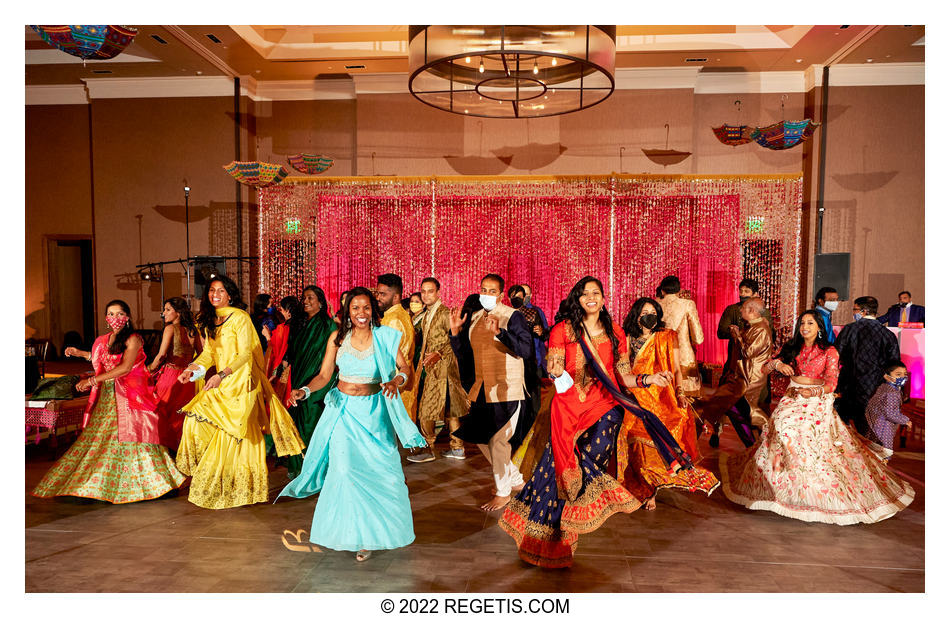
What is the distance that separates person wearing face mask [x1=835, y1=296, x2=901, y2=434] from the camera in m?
5.12

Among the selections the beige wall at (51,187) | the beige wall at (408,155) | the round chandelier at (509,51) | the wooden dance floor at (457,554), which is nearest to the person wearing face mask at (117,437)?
the wooden dance floor at (457,554)

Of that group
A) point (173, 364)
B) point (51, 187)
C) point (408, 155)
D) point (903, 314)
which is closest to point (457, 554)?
point (173, 364)

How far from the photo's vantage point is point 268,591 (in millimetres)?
2879

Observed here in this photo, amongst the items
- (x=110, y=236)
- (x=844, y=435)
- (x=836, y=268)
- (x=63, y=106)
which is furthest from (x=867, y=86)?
(x=63, y=106)

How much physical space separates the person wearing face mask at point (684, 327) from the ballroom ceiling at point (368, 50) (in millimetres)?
4626

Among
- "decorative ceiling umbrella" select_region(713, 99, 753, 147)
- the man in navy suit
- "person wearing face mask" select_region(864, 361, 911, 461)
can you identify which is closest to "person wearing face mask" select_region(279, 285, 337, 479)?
"person wearing face mask" select_region(864, 361, 911, 461)

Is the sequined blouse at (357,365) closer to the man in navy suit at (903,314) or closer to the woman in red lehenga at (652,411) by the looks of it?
the woman in red lehenga at (652,411)

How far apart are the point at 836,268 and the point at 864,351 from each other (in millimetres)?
4755

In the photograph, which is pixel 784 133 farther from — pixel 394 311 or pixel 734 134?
pixel 394 311

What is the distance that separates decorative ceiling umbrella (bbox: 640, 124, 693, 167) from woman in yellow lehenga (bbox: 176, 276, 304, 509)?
813 cm

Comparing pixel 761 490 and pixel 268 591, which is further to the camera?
pixel 761 490

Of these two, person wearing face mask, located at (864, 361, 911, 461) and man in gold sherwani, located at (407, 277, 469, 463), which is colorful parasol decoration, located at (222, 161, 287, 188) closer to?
man in gold sherwani, located at (407, 277, 469, 463)

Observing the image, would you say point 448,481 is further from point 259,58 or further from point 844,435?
point 259,58

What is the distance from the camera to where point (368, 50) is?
957 centimetres
